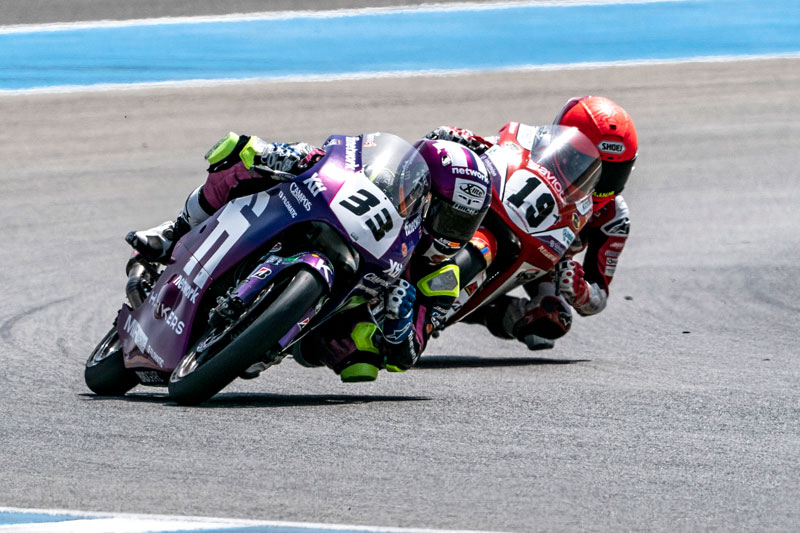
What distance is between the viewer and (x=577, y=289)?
8.08 m

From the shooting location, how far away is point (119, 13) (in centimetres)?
1547

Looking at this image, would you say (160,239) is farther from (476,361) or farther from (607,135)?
(607,135)

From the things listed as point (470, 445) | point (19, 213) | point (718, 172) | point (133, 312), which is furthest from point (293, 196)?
point (718, 172)

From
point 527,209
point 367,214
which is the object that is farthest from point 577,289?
point 367,214

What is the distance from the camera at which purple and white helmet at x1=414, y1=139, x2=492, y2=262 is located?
244 inches

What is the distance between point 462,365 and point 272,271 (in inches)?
114

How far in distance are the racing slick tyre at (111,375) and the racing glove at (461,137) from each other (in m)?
2.26

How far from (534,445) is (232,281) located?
5.20ft

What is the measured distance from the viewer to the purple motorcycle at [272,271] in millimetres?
5055

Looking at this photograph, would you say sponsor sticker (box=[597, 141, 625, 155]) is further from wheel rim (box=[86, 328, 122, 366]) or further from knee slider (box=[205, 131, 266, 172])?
wheel rim (box=[86, 328, 122, 366])

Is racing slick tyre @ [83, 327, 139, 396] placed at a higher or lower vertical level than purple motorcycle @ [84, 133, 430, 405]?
lower

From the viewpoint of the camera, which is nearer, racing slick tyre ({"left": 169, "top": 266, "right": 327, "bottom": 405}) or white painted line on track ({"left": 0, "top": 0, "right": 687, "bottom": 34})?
racing slick tyre ({"left": 169, "top": 266, "right": 327, "bottom": 405})

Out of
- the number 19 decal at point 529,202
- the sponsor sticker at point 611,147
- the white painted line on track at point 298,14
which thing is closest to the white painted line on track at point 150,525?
the number 19 decal at point 529,202

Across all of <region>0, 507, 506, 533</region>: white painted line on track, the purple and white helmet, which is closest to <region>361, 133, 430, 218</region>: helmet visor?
the purple and white helmet
